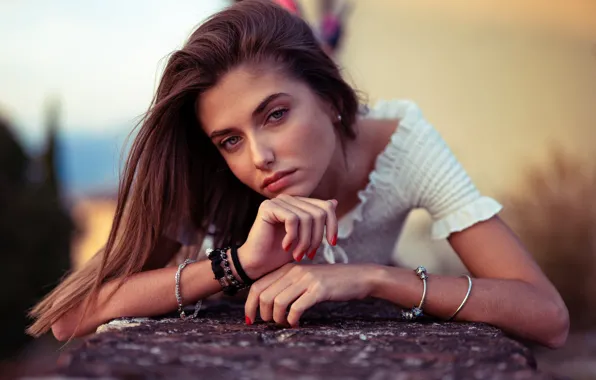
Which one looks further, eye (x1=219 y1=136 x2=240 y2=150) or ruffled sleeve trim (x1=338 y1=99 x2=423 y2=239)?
ruffled sleeve trim (x1=338 y1=99 x2=423 y2=239)

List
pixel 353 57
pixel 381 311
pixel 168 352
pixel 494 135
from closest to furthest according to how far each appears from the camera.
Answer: pixel 168 352 < pixel 381 311 < pixel 494 135 < pixel 353 57

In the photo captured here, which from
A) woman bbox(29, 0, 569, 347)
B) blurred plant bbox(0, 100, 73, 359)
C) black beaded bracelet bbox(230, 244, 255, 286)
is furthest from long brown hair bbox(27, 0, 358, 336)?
blurred plant bbox(0, 100, 73, 359)

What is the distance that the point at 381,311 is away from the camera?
7.12 feet

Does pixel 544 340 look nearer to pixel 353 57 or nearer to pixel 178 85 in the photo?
pixel 178 85

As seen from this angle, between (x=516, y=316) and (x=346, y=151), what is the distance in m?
0.90

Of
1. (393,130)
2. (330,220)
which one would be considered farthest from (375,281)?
(393,130)

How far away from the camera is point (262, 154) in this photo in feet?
6.63

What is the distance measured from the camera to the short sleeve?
232 cm

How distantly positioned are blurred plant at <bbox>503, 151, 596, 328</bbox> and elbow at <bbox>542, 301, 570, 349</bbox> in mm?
3552


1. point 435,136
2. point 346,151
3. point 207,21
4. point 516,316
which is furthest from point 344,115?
point 516,316

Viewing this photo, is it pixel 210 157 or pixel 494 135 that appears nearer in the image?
pixel 210 157

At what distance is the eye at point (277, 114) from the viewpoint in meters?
2.08

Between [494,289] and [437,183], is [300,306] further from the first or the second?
[437,183]

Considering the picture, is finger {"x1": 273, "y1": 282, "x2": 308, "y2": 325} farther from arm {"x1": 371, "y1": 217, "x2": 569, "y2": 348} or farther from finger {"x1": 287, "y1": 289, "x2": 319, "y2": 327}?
arm {"x1": 371, "y1": 217, "x2": 569, "y2": 348}
